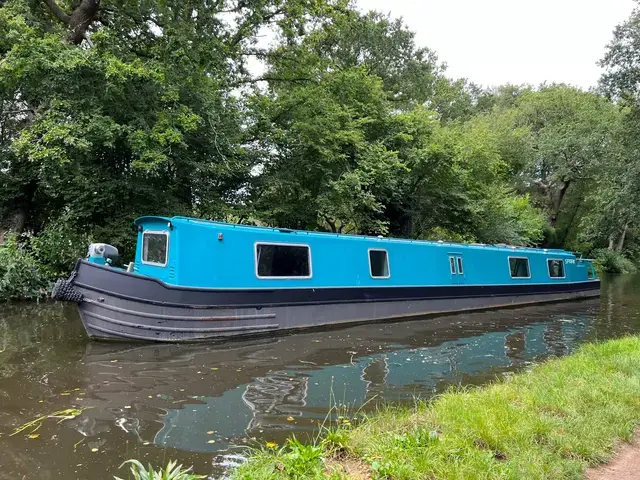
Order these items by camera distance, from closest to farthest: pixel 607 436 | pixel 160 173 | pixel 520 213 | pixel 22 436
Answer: pixel 607 436, pixel 22 436, pixel 160 173, pixel 520 213

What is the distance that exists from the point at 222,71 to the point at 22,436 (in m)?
11.2

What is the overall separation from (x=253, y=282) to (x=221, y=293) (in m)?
0.77

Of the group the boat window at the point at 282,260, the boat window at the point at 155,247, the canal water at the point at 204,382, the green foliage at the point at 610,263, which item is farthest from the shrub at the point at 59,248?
the green foliage at the point at 610,263

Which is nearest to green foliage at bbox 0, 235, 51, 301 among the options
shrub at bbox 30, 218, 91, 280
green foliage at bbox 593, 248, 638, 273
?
shrub at bbox 30, 218, 91, 280

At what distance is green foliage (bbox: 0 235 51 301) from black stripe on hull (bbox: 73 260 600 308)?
513 cm

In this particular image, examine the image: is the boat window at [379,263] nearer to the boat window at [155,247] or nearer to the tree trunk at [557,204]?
the boat window at [155,247]

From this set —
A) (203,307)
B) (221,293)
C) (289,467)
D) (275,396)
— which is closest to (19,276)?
(203,307)

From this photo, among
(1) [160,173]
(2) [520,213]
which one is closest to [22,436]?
(1) [160,173]

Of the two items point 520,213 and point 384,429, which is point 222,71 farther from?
point 520,213

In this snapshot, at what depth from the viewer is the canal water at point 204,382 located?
4.26 meters

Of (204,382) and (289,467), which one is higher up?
(204,382)

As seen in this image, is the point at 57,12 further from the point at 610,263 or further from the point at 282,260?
the point at 610,263

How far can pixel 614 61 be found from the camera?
46.1ft

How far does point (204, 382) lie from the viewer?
6.35 metres
